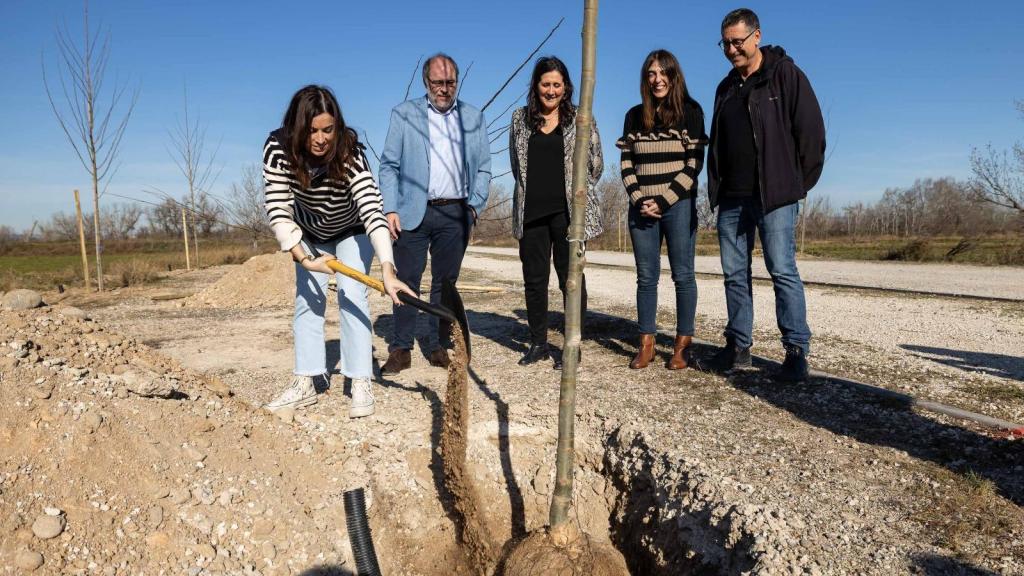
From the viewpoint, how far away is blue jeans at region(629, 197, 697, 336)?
12.6 feet

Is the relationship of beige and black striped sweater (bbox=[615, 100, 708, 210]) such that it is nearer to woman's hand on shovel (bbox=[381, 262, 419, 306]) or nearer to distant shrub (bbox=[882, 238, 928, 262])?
woman's hand on shovel (bbox=[381, 262, 419, 306])

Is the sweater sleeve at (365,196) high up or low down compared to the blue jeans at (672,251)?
→ up

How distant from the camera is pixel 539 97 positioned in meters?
3.78

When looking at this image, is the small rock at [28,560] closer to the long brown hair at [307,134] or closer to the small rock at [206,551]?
the small rock at [206,551]

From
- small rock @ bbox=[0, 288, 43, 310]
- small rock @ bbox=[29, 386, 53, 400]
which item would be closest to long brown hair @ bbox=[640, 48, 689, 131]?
small rock @ bbox=[29, 386, 53, 400]

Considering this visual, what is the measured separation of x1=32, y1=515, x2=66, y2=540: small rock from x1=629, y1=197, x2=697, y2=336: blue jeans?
3124 millimetres

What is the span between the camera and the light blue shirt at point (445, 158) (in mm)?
3947

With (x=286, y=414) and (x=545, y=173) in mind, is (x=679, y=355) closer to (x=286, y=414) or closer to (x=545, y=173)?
(x=545, y=173)

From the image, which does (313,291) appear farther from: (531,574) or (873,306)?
(873,306)

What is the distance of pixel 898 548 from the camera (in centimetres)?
196

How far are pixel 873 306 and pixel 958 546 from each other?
5.94 metres

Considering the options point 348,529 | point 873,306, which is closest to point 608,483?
point 348,529

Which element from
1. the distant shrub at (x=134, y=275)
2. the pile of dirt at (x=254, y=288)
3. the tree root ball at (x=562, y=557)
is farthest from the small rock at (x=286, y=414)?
the distant shrub at (x=134, y=275)

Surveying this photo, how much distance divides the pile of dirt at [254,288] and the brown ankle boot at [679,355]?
613 cm
